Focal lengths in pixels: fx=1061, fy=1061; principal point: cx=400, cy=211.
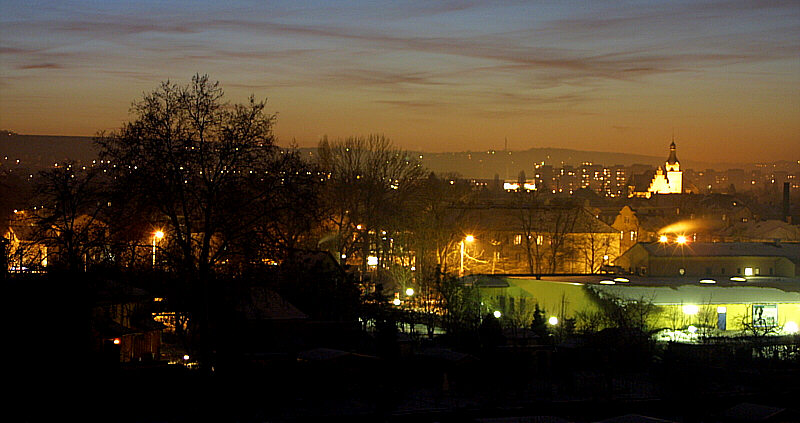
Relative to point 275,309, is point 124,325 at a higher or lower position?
lower

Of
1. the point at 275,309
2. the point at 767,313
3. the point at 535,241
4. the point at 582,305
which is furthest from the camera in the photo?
the point at 535,241

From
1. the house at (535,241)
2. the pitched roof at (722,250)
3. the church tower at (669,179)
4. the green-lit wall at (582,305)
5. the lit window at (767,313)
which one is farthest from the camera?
the church tower at (669,179)

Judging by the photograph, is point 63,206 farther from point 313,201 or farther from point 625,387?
point 625,387

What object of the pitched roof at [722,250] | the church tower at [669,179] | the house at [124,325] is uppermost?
the church tower at [669,179]

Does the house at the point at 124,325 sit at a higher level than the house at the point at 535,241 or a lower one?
lower

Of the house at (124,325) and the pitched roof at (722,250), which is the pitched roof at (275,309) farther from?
the pitched roof at (722,250)

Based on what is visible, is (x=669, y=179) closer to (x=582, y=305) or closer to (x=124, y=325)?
(x=582, y=305)

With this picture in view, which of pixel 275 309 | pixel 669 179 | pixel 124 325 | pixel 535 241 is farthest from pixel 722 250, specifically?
pixel 669 179

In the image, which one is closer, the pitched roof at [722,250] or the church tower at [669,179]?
the pitched roof at [722,250]

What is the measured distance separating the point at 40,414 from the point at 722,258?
35.2 meters

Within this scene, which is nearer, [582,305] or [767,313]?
[767,313]

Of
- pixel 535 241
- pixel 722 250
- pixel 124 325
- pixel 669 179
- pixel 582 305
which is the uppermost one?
pixel 669 179

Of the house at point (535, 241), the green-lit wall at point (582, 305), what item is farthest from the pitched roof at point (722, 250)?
the green-lit wall at point (582, 305)

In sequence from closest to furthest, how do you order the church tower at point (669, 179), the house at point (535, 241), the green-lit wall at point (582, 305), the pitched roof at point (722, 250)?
1. the green-lit wall at point (582, 305)
2. the pitched roof at point (722, 250)
3. the house at point (535, 241)
4. the church tower at point (669, 179)
